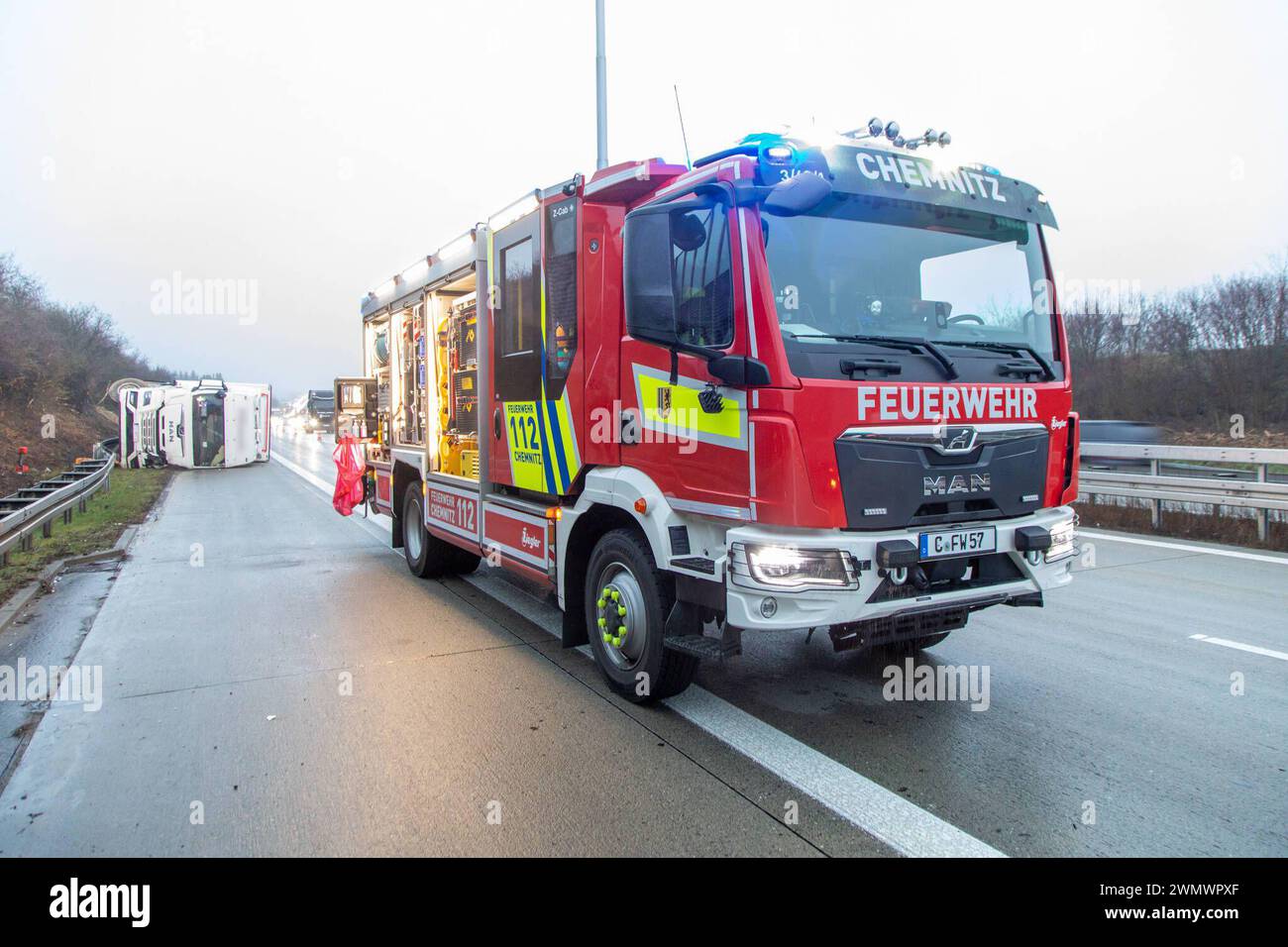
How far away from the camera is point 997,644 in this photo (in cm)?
563

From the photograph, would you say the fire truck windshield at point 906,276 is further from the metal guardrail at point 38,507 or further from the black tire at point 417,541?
the metal guardrail at point 38,507

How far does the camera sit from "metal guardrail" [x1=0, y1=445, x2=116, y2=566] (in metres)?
8.91

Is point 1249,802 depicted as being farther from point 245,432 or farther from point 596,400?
point 245,432

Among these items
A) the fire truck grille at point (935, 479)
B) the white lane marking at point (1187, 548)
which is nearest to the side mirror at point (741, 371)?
the fire truck grille at point (935, 479)

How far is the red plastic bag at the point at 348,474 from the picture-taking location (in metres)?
10.5

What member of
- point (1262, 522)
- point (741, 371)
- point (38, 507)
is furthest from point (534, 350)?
point (1262, 522)

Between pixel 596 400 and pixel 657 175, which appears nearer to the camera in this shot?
pixel 657 175

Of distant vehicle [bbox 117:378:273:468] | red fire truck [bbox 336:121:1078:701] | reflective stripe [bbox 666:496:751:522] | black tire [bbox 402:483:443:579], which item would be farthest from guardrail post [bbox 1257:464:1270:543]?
distant vehicle [bbox 117:378:273:468]

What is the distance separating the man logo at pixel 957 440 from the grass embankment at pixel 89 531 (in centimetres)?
817

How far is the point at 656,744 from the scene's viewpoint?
406cm

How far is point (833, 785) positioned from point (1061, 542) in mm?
1944

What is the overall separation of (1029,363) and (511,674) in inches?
142

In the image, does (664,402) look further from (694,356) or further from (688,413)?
(694,356)
